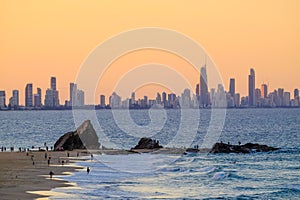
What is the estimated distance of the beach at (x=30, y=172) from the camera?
6163 cm

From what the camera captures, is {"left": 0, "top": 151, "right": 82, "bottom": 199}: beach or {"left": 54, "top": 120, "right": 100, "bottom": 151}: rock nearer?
{"left": 0, "top": 151, "right": 82, "bottom": 199}: beach

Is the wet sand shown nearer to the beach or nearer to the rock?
the beach

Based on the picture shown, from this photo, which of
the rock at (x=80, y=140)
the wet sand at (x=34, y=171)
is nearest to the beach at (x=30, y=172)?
the wet sand at (x=34, y=171)

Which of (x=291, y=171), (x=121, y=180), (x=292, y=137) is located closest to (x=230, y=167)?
(x=291, y=171)

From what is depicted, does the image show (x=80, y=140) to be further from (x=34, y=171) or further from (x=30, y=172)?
(x=30, y=172)

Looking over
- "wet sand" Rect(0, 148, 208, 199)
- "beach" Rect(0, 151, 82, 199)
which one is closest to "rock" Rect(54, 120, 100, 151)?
"wet sand" Rect(0, 148, 208, 199)

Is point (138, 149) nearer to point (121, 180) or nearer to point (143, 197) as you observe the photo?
point (121, 180)

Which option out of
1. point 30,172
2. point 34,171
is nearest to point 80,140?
point 34,171

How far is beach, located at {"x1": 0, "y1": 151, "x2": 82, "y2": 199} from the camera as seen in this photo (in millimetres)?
61631

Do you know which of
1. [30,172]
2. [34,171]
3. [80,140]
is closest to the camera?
[30,172]

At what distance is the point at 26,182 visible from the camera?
68.2 m

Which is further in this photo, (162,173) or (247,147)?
(247,147)

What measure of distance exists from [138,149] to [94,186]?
155 ft

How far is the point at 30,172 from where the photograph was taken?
253 feet
